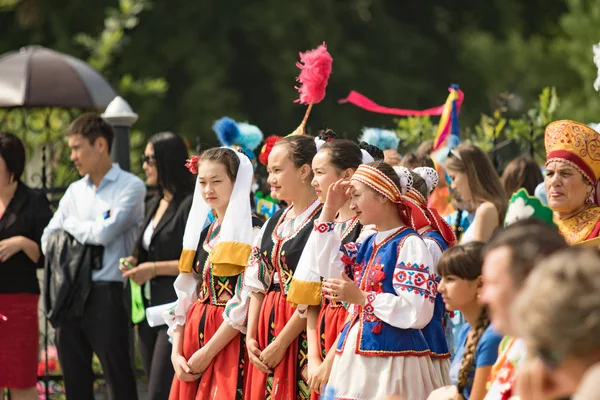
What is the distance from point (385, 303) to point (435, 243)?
411 mm

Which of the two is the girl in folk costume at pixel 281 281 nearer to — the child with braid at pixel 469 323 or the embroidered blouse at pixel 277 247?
the embroidered blouse at pixel 277 247

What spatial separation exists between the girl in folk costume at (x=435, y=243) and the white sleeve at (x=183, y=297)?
4.21ft

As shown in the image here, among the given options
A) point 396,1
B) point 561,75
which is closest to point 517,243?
point 561,75

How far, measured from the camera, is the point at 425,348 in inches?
178

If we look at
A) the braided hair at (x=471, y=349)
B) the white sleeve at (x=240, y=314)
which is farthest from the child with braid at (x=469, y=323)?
the white sleeve at (x=240, y=314)

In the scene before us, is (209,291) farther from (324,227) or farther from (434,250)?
(434,250)

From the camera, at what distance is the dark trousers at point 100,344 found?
6781 mm

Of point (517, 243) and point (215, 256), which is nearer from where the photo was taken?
point (517, 243)

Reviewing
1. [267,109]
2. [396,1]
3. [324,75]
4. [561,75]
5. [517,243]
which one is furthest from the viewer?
[396,1]

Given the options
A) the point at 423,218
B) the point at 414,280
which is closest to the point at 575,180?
the point at 423,218

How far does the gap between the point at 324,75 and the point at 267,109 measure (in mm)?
14762

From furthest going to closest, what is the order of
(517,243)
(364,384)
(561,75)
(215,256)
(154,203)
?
(561,75) < (154,203) < (215,256) < (364,384) < (517,243)

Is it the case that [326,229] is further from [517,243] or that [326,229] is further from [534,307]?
[534,307]

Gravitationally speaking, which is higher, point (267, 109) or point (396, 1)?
point (396, 1)
